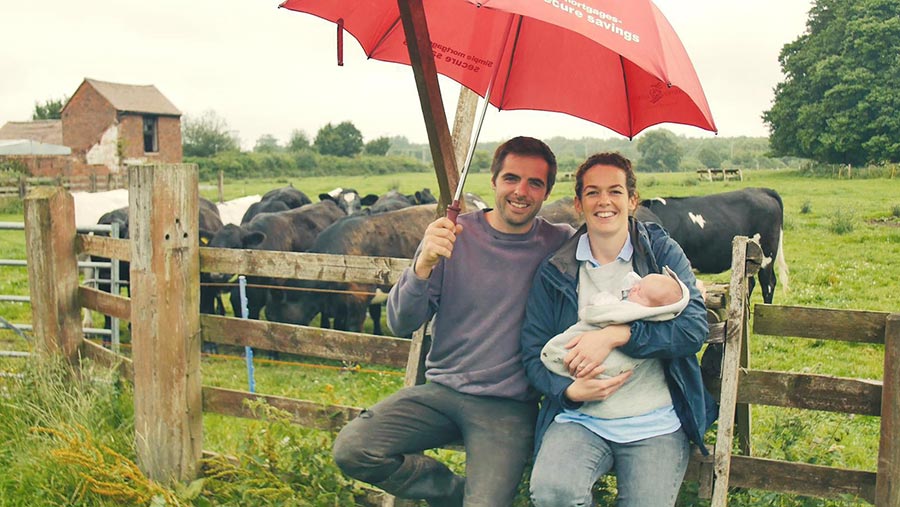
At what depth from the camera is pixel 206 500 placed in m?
4.23

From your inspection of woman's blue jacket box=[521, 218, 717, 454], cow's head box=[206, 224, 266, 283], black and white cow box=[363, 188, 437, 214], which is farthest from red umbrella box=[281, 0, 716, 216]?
black and white cow box=[363, 188, 437, 214]

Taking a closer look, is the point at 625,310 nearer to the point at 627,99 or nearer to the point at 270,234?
the point at 627,99

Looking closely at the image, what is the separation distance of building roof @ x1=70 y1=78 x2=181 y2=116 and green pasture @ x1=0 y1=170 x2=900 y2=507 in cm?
3649

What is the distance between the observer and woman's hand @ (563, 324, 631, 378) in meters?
3.15

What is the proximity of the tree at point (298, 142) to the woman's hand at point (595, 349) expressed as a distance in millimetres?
77878

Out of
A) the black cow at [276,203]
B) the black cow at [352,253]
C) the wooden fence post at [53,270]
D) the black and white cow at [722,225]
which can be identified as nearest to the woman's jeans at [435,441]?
the wooden fence post at [53,270]

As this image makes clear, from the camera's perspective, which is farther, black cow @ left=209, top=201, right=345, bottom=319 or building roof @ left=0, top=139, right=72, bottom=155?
building roof @ left=0, top=139, right=72, bottom=155

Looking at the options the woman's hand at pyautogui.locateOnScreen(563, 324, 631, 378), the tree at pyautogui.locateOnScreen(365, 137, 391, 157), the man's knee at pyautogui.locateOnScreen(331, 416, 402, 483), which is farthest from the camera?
the tree at pyautogui.locateOnScreen(365, 137, 391, 157)

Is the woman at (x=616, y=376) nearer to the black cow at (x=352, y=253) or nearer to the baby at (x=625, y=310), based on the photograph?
the baby at (x=625, y=310)

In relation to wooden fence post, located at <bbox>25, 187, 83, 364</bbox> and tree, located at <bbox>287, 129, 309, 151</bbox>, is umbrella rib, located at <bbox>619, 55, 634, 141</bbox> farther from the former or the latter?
tree, located at <bbox>287, 129, 309, 151</bbox>

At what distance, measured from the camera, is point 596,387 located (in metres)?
3.16

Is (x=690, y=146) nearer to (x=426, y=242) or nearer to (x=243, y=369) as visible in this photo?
(x=243, y=369)

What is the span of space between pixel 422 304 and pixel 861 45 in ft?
66.7

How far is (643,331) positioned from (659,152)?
126 ft
